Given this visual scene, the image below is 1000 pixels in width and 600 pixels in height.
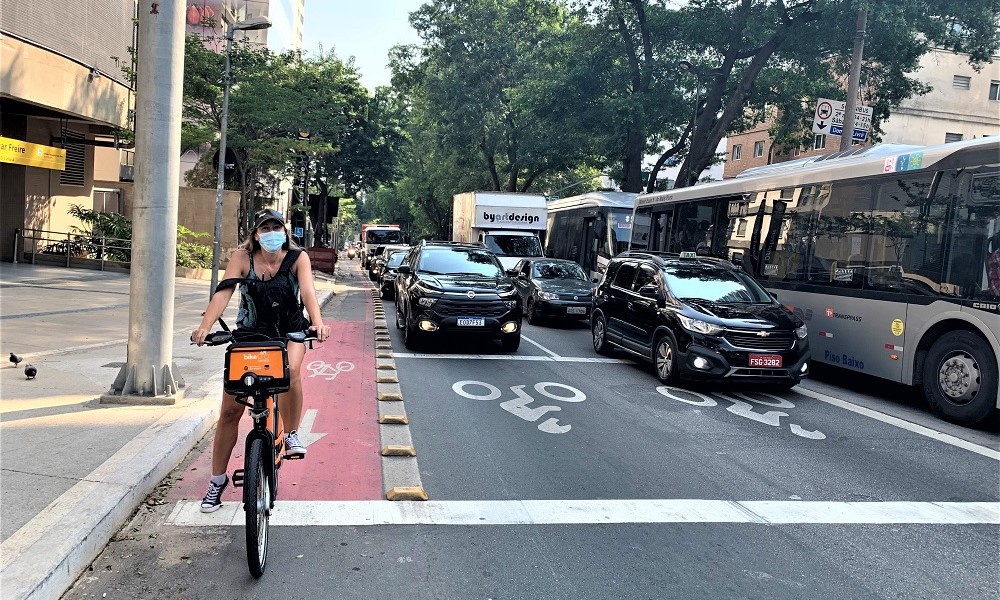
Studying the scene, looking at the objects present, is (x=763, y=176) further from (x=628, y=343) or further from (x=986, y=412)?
(x=986, y=412)

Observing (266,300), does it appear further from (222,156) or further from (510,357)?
(222,156)

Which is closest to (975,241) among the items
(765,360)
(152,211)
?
(765,360)

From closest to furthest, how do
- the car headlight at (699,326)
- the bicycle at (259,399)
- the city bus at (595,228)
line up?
the bicycle at (259,399) → the car headlight at (699,326) → the city bus at (595,228)

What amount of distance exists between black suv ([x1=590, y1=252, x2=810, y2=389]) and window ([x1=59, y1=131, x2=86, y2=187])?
70.0 feet

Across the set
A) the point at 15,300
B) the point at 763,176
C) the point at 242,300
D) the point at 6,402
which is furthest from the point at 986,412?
the point at 15,300

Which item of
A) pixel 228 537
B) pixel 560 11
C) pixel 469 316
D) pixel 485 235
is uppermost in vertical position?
pixel 560 11

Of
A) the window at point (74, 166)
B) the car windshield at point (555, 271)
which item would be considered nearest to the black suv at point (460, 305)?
the car windshield at point (555, 271)

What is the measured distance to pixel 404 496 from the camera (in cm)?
504

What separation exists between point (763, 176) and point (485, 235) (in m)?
11.5

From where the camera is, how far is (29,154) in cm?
1866

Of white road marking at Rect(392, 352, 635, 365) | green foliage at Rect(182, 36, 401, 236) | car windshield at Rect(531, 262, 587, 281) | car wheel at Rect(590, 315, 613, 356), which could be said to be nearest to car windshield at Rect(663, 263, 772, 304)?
white road marking at Rect(392, 352, 635, 365)

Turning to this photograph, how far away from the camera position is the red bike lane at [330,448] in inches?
201

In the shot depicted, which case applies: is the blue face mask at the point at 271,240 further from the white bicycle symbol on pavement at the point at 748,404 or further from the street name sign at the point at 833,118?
the street name sign at the point at 833,118

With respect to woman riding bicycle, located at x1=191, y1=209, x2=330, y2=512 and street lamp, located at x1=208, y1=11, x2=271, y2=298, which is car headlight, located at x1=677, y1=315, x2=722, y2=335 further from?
street lamp, located at x1=208, y1=11, x2=271, y2=298
